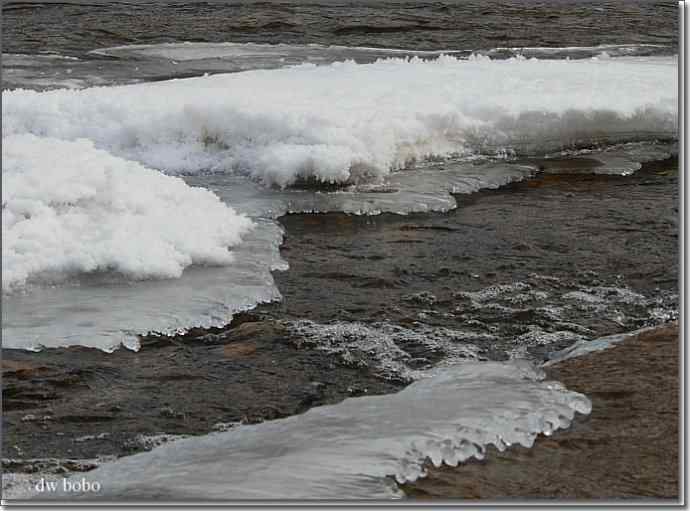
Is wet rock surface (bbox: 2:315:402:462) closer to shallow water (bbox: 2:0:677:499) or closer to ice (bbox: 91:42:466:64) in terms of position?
shallow water (bbox: 2:0:677:499)

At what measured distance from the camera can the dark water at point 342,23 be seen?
9.34m

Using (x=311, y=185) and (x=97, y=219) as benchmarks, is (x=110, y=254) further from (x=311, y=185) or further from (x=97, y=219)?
(x=311, y=185)

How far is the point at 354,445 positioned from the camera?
2.43 m

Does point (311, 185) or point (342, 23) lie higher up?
point (342, 23)

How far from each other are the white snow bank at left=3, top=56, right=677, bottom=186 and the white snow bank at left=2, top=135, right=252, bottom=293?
2.99 ft

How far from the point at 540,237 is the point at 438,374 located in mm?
1572

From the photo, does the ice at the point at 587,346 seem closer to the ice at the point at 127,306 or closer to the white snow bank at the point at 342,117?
the ice at the point at 127,306

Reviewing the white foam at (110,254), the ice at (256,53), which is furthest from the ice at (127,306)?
the ice at (256,53)

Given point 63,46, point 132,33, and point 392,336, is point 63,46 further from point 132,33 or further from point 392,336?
point 392,336

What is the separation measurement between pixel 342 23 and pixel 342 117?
448 cm

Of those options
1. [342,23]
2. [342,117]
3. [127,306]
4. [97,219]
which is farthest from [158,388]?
[342,23]

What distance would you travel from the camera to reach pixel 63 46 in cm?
884

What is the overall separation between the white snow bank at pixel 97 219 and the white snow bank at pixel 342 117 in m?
0.91

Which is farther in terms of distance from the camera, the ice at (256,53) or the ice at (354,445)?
the ice at (256,53)
